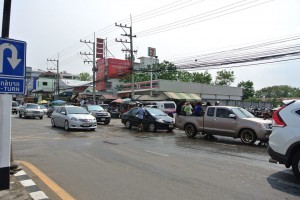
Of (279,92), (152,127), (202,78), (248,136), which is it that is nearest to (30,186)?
(248,136)

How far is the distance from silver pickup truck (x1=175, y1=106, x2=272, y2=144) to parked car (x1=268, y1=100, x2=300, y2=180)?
243 inches

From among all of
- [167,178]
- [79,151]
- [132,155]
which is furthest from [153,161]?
[79,151]

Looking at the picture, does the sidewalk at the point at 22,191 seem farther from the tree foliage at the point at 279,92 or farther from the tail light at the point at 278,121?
the tree foliage at the point at 279,92

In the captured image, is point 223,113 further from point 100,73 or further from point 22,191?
point 100,73

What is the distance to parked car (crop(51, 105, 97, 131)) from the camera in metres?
18.5

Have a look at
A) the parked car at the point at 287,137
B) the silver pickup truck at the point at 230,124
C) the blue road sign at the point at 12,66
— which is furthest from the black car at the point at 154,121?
the blue road sign at the point at 12,66

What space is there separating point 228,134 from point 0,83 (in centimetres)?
1119

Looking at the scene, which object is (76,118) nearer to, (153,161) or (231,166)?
(153,161)

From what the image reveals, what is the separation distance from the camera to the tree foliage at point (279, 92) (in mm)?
116875

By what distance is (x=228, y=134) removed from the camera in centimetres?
1483

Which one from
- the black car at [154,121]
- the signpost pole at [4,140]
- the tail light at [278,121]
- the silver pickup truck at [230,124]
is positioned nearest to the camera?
the signpost pole at [4,140]

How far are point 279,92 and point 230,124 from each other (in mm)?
112841

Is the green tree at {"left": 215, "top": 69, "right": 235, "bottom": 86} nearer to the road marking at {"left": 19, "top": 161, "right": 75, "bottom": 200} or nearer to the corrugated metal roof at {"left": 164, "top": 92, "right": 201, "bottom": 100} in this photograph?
the corrugated metal roof at {"left": 164, "top": 92, "right": 201, "bottom": 100}

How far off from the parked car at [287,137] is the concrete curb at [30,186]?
5.10 metres
